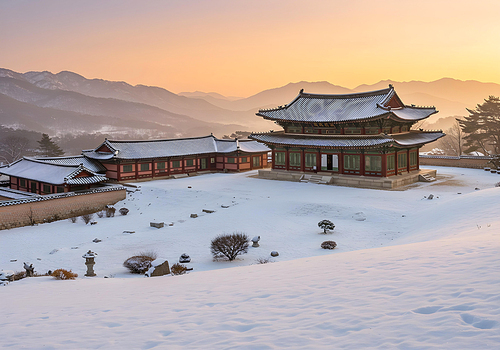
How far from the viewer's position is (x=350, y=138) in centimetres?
4300

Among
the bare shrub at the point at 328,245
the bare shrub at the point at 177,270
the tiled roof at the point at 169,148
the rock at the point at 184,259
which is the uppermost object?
the tiled roof at the point at 169,148

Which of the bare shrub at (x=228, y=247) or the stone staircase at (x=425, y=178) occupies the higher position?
the stone staircase at (x=425, y=178)

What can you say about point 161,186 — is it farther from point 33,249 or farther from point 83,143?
point 83,143

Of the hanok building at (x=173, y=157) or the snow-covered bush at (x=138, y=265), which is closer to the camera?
the snow-covered bush at (x=138, y=265)

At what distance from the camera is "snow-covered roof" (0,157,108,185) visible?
39.0m

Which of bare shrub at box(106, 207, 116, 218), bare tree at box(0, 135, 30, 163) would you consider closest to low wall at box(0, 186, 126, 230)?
bare shrub at box(106, 207, 116, 218)

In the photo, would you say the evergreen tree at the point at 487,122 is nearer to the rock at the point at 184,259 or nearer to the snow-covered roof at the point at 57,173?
the snow-covered roof at the point at 57,173

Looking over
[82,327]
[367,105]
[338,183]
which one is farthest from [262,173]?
[82,327]

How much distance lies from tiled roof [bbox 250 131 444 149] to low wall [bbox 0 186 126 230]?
1789 centimetres

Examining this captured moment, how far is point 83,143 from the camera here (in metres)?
161

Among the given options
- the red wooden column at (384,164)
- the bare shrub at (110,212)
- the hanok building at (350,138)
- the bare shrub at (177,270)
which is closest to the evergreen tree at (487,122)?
the hanok building at (350,138)

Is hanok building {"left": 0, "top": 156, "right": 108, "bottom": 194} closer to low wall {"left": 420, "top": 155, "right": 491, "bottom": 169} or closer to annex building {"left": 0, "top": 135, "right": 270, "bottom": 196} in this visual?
annex building {"left": 0, "top": 135, "right": 270, "bottom": 196}

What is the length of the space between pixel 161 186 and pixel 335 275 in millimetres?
32617

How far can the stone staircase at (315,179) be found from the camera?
4269cm
